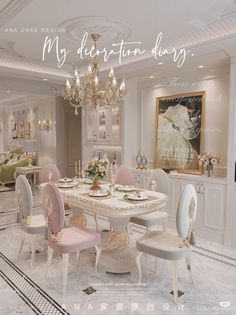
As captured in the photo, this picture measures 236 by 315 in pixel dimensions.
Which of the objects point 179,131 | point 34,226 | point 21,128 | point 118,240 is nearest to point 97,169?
point 118,240

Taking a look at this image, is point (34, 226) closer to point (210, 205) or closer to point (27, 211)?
point (27, 211)

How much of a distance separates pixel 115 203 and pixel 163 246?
620mm

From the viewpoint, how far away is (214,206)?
3895 mm

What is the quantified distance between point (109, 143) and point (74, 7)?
116 inches

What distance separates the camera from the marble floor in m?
2.39

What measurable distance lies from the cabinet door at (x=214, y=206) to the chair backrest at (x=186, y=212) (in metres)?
1.40

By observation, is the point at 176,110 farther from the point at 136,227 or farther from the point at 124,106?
the point at 136,227

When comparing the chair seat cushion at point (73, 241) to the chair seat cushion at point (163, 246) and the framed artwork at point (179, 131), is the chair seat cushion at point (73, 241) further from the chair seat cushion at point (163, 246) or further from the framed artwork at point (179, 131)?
the framed artwork at point (179, 131)

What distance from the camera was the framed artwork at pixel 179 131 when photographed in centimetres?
440

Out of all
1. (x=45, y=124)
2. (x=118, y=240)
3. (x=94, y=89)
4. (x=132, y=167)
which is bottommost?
(x=118, y=240)

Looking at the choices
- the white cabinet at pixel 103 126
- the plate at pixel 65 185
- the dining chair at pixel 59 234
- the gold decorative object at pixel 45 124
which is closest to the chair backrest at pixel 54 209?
the dining chair at pixel 59 234

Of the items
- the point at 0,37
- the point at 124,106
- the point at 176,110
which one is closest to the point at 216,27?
the point at 176,110

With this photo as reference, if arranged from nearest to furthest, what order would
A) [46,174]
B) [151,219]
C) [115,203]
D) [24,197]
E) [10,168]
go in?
[115,203], [24,197], [151,219], [46,174], [10,168]

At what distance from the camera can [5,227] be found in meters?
4.50
